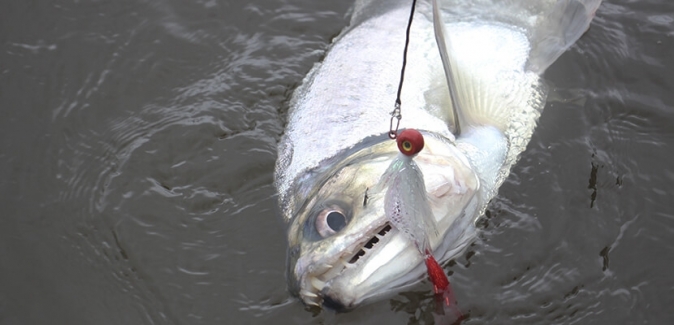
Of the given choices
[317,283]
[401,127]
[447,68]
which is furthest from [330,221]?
[447,68]

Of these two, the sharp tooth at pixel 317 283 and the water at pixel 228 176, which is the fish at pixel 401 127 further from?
the water at pixel 228 176

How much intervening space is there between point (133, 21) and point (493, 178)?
292 cm

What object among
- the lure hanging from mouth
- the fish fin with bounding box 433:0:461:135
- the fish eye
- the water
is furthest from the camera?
the water

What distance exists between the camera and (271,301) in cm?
408

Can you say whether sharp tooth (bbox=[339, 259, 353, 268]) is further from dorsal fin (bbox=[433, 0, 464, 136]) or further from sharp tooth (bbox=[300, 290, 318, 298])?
dorsal fin (bbox=[433, 0, 464, 136])

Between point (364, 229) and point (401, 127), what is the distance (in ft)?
2.65

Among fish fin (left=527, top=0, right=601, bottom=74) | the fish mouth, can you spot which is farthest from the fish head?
fish fin (left=527, top=0, right=601, bottom=74)

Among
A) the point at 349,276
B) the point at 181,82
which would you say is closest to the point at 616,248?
the point at 349,276

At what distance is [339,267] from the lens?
11.8ft

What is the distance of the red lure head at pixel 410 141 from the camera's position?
3262 millimetres

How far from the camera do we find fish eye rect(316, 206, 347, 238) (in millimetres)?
3641

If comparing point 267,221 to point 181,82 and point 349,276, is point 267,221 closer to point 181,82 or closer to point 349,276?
point 349,276

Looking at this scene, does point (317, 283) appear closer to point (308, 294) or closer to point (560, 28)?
point (308, 294)

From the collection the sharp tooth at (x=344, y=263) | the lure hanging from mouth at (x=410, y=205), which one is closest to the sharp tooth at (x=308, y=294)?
the sharp tooth at (x=344, y=263)
